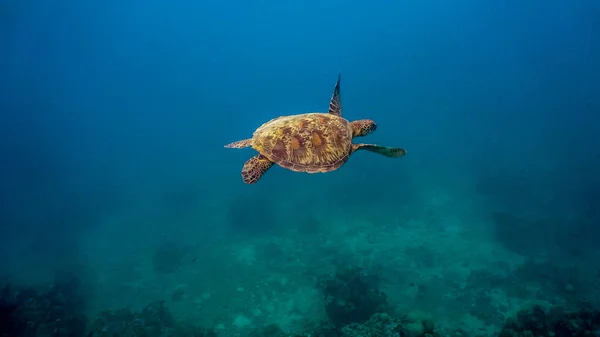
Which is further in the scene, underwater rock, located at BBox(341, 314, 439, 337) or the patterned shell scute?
underwater rock, located at BBox(341, 314, 439, 337)

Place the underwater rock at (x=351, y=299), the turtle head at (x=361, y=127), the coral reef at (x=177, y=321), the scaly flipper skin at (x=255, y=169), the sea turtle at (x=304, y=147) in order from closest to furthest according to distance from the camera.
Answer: the scaly flipper skin at (x=255, y=169), the sea turtle at (x=304, y=147), the turtle head at (x=361, y=127), the coral reef at (x=177, y=321), the underwater rock at (x=351, y=299)

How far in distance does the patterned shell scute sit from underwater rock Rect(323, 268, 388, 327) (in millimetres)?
7434

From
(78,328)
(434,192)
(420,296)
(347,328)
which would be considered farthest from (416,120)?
(78,328)

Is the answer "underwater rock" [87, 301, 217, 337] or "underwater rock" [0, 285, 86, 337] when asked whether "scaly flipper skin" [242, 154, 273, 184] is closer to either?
"underwater rock" [87, 301, 217, 337]

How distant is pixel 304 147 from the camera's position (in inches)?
227

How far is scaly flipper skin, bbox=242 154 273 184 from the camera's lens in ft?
18.2

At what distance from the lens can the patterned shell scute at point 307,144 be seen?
5.70 meters

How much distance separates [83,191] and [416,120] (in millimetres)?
43982

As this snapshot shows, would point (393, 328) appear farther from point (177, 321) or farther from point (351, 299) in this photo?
point (177, 321)

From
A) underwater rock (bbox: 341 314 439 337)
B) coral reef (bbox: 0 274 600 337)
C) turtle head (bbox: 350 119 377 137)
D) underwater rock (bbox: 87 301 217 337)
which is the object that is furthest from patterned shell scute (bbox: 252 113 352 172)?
underwater rock (bbox: 87 301 217 337)

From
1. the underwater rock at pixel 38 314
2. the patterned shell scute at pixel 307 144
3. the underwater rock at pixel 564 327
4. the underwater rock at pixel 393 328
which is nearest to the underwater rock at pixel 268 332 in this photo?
the underwater rock at pixel 393 328

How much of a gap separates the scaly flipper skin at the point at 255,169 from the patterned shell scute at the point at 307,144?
6.9 inches

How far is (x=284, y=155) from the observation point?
5742mm

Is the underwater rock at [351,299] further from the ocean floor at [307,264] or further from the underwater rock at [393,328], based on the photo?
the underwater rock at [393,328]
